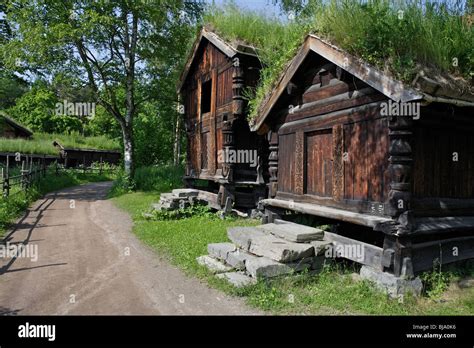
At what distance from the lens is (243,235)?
723 centimetres

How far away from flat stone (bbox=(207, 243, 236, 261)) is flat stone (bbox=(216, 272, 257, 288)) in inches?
21.8

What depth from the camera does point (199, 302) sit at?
5.61 m

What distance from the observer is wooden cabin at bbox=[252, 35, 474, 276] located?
544 cm

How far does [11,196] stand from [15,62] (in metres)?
7.52

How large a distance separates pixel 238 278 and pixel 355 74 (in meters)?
3.91

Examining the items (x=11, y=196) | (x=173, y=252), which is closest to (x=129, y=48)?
(x=11, y=196)

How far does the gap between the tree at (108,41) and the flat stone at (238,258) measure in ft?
47.3

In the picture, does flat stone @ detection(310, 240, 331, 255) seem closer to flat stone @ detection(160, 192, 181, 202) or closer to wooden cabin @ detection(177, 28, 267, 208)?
wooden cabin @ detection(177, 28, 267, 208)

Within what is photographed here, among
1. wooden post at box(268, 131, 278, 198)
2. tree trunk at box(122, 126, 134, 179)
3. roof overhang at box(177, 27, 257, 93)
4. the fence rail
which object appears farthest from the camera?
tree trunk at box(122, 126, 134, 179)

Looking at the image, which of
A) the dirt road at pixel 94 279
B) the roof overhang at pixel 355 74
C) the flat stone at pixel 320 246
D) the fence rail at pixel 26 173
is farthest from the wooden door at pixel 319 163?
the fence rail at pixel 26 173

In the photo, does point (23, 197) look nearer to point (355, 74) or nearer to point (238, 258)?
point (238, 258)

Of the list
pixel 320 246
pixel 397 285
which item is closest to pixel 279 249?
pixel 320 246

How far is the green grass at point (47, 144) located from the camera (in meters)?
32.8

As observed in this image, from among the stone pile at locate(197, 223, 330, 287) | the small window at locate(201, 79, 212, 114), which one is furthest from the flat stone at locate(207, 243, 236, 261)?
the small window at locate(201, 79, 212, 114)
